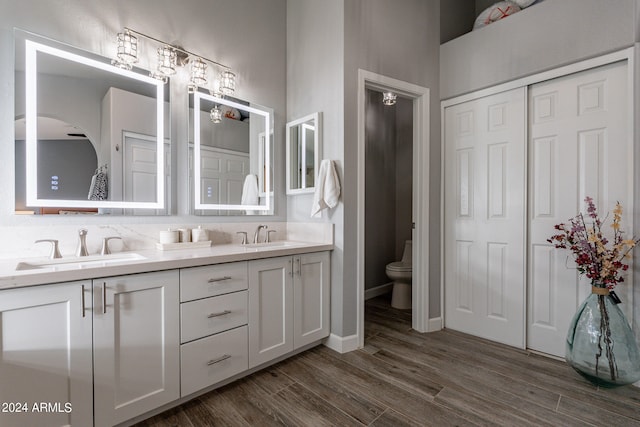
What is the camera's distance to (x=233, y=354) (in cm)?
182

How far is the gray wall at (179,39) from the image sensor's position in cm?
158

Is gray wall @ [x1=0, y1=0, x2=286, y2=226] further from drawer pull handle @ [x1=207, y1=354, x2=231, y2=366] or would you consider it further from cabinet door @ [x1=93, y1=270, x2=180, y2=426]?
drawer pull handle @ [x1=207, y1=354, x2=231, y2=366]

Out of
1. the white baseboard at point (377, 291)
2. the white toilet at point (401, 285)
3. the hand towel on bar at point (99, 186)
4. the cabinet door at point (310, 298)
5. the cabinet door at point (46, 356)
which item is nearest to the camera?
the cabinet door at point (46, 356)

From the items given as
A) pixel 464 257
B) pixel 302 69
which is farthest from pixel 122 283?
pixel 464 257

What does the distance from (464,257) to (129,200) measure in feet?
8.82

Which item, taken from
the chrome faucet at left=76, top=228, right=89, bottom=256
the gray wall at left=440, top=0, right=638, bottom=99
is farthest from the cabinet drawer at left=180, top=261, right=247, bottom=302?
the gray wall at left=440, top=0, right=638, bottom=99

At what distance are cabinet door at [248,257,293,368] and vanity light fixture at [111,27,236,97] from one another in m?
1.40

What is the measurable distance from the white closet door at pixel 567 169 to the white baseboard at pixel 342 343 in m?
1.36

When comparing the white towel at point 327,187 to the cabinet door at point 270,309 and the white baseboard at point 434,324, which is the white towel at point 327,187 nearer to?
Result: the cabinet door at point 270,309

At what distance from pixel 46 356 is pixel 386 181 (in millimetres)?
3663

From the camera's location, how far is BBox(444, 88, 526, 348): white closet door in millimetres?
2396

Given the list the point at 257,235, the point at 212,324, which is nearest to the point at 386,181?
the point at 257,235

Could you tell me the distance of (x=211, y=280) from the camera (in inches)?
67.9

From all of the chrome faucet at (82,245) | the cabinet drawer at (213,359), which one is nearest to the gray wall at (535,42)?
the cabinet drawer at (213,359)
